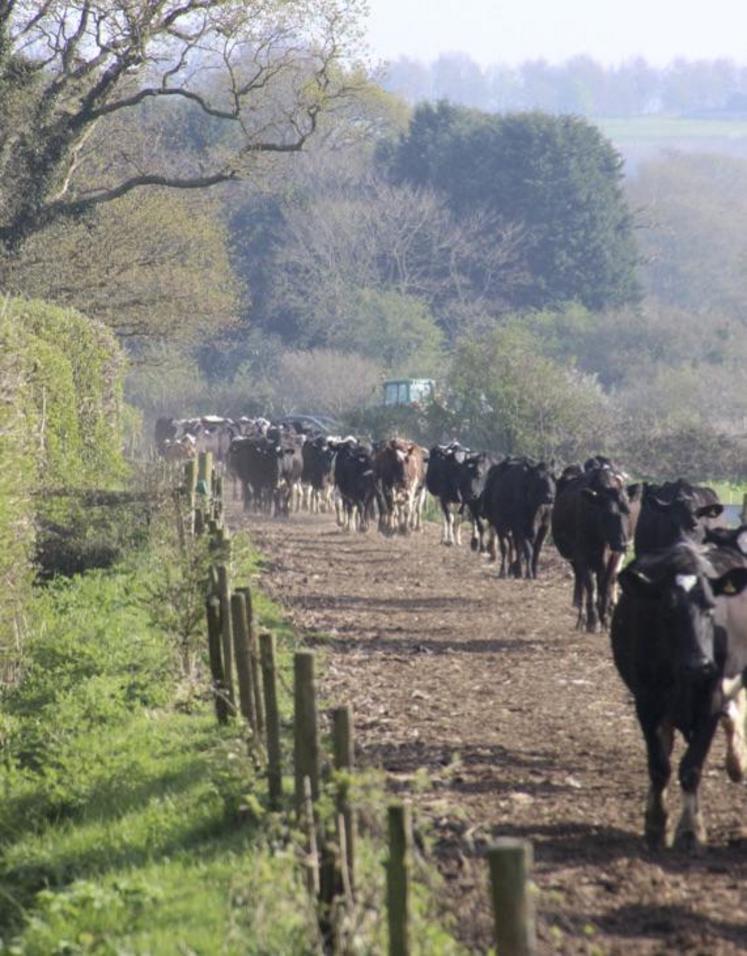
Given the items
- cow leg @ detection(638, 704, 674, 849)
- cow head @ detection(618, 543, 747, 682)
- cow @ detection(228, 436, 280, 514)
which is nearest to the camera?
cow leg @ detection(638, 704, 674, 849)

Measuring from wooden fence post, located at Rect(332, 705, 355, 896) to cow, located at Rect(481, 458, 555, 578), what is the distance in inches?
721

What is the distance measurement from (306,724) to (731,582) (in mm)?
3417

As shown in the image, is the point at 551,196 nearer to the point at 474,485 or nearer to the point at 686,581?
the point at 474,485

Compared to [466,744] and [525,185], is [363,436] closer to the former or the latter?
[525,185]

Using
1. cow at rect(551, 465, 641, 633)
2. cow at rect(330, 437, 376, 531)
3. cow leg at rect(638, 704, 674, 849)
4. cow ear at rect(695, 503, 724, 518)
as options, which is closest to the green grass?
cow leg at rect(638, 704, 674, 849)

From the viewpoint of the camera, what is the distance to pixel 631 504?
2152 cm

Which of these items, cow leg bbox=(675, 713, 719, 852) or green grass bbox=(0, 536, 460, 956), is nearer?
green grass bbox=(0, 536, 460, 956)

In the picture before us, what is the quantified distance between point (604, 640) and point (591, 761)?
6.73 metres

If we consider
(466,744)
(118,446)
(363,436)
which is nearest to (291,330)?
(363,436)

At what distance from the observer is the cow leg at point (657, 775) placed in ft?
31.5

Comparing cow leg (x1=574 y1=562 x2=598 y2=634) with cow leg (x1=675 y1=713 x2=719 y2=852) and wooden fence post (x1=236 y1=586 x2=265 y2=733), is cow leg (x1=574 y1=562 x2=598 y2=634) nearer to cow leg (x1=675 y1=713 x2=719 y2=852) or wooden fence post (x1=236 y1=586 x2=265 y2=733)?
wooden fence post (x1=236 y1=586 x2=265 y2=733)

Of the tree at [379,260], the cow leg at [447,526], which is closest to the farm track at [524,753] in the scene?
the cow leg at [447,526]

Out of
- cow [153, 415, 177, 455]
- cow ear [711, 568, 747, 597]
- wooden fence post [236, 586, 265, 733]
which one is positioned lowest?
cow [153, 415, 177, 455]

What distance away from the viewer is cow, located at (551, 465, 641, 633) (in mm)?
19578
